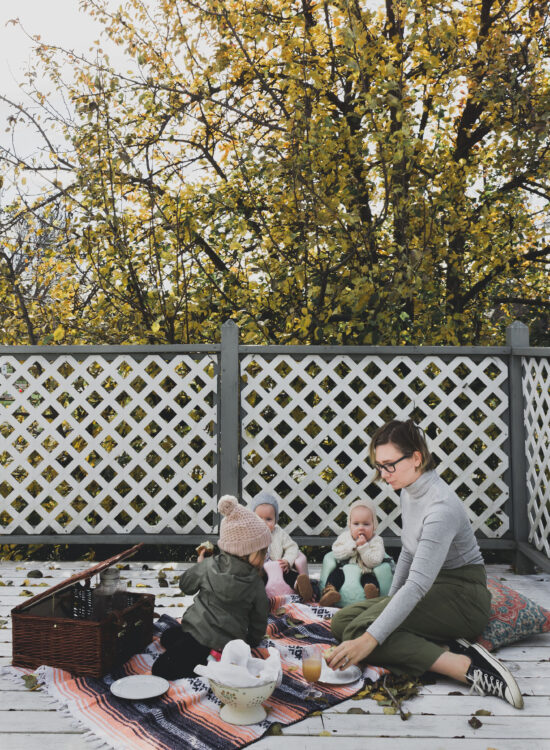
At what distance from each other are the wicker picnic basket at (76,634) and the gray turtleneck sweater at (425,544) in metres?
0.83

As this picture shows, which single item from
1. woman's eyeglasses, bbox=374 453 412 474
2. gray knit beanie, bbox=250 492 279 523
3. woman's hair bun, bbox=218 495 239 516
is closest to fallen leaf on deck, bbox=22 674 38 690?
woman's hair bun, bbox=218 495 239 516

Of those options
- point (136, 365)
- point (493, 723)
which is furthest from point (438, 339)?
point (493, 723)

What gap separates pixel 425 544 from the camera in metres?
2.23

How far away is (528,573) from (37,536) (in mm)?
2526

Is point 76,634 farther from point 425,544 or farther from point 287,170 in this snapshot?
point 287,170

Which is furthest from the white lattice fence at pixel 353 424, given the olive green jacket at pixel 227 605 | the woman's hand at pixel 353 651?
the woman's hand at pixel 353 651

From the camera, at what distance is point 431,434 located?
404 centimetres

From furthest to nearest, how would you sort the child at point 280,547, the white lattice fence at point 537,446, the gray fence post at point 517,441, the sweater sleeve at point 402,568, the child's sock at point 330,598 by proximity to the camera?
the gray fence post at point 517,441, the white lattice fence at point 537,446, the child at point 280,547, the child's sock at point 330,598, the sweater sleeve at point 402,568

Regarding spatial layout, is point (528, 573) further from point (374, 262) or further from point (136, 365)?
point (136, 365)

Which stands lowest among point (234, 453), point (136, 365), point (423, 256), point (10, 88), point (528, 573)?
point (528, 573)

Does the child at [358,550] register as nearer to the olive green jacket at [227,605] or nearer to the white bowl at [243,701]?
the olive green jacket at [227,605]

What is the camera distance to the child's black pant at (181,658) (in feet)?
7.42

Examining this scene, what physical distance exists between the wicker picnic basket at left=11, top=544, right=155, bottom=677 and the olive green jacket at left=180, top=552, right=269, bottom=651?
0.19 m

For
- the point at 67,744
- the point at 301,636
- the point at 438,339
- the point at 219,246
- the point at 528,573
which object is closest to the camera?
the point at 67,744
